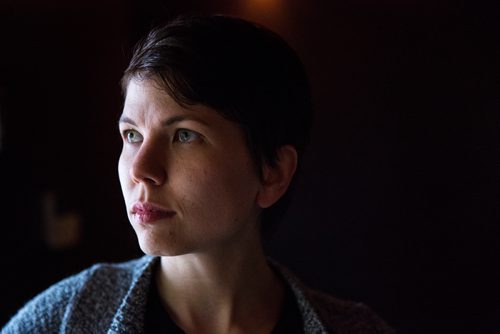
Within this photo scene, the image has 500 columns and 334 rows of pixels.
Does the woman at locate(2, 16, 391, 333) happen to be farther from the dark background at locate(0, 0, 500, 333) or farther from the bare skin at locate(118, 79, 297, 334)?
the dark background at locate(0, 0, 500, 333)

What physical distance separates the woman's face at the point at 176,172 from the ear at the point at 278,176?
0.27 feet

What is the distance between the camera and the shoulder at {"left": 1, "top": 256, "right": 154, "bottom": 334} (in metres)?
0.89

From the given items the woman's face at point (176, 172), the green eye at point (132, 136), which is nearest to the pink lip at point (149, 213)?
the woman's face at point (176, 172)

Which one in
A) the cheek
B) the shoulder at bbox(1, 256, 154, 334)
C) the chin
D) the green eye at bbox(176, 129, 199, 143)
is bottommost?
the shoulder at bbox(1, 256, 154, 334)

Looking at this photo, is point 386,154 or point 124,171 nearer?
point 124,171

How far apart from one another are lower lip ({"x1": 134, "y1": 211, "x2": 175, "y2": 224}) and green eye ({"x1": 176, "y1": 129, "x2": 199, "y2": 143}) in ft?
0.34

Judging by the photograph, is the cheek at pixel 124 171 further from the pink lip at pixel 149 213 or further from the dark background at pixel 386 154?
the dark background at pixel 386 154

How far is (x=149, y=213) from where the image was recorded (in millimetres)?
803

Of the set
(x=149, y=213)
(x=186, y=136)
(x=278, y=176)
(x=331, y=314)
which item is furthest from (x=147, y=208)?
(x=331, y=314)

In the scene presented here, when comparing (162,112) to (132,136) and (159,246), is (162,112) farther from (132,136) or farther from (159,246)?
(159,246)

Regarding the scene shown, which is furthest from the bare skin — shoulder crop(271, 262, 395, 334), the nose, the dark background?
the dark background

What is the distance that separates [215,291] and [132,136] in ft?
0.92

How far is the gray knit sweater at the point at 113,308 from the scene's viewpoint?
876 millimetres

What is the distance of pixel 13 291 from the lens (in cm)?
136
